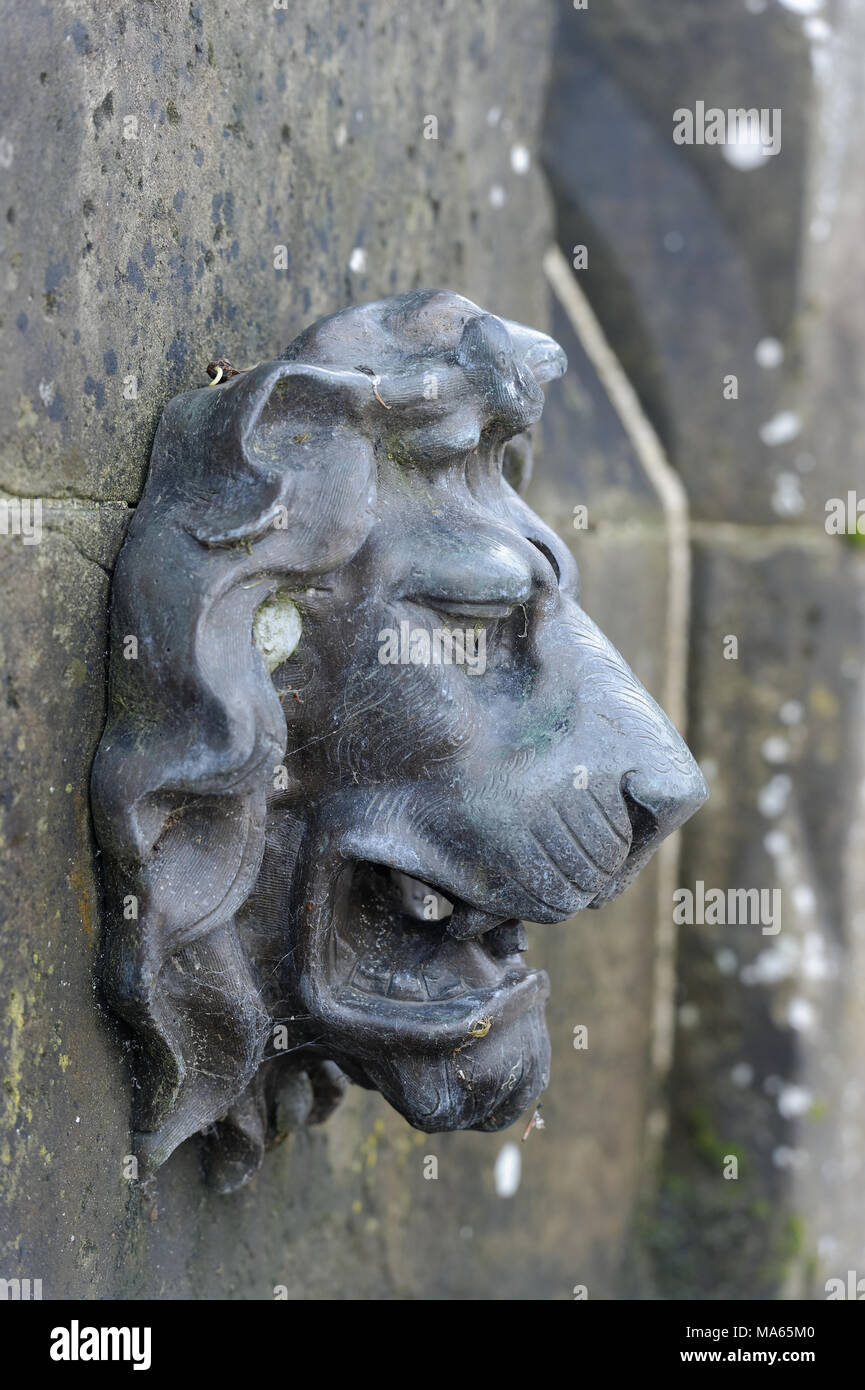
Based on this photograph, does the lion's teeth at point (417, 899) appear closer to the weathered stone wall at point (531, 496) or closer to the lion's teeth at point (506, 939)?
the lion's teeth at point (506, 939)

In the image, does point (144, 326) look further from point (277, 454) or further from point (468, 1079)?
point (468, 1079)

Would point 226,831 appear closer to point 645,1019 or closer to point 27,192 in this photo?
point 27,192

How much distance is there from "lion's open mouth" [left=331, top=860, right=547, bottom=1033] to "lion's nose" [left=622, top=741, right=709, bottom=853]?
13 centimetres

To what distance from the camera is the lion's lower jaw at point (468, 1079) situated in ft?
3.41

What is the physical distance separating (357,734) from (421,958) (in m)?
0.21

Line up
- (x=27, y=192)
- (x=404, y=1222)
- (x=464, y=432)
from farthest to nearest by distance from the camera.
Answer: (x=404, y=1222) → (x=464, y=432) → (x=27, y=192)

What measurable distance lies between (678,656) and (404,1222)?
1075 mm

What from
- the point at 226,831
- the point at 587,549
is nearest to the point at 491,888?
the point at 226,831

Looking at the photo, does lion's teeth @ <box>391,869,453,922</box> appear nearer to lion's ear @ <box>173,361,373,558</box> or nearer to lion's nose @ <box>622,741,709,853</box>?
lion's nose @ <box>622,741,709,853</box>

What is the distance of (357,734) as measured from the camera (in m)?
0.99

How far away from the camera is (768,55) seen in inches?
82.0

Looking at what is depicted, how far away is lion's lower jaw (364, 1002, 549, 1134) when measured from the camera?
1040mm

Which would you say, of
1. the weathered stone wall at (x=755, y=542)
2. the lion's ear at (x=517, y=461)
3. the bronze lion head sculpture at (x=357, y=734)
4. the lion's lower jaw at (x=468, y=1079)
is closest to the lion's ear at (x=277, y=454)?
the bronze lion head sculpture at (x=357, y=734)

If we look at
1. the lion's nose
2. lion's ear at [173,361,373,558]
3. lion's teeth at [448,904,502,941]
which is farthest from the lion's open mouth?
lion's ear at [173,361,373,558]
